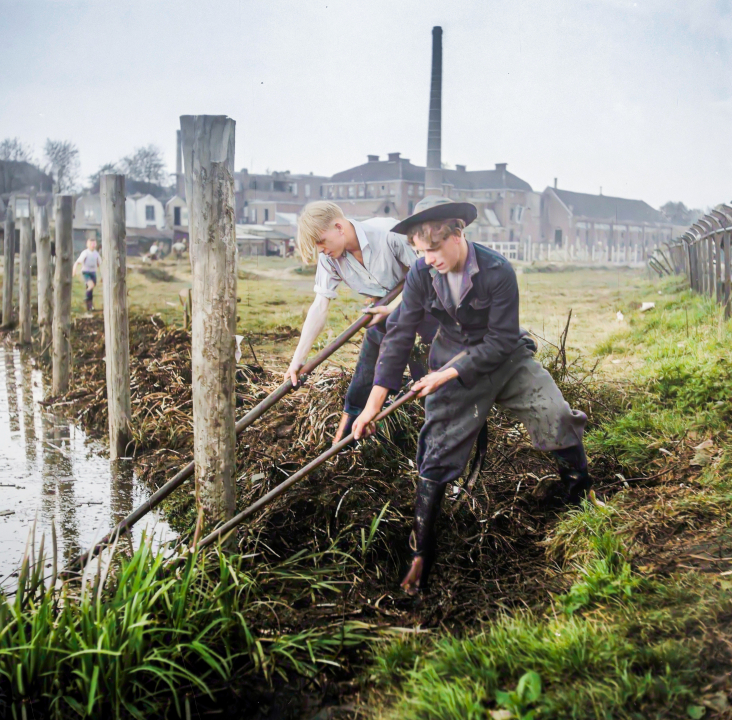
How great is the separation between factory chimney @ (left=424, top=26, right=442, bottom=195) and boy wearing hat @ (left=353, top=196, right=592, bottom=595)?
436 cm

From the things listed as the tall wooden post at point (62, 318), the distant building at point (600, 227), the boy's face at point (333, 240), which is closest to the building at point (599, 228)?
the distant building at point (600, 227)

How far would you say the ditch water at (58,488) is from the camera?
4.43 m

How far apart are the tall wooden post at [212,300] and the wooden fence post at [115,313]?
2.62 m

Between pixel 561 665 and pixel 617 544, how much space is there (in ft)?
3.19

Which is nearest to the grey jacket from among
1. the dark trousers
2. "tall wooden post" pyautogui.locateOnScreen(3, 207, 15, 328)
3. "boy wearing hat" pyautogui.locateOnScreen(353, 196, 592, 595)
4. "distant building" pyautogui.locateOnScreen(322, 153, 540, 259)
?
"boy wearing hat" pyautogui.locateOnScreen(353, 196, 592, 595)

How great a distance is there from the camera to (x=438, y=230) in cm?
349

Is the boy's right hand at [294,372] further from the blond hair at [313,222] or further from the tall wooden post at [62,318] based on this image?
the tall wooden post at [62,318]

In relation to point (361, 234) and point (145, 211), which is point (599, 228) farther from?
point (145, 211)

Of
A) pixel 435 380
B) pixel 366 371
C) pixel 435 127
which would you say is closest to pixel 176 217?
pixel 435 127

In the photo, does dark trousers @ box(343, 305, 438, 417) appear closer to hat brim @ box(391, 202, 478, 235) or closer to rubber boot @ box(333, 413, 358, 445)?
rubber boot @ box(333, 413, 358, 445)

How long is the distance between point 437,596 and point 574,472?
0.97m

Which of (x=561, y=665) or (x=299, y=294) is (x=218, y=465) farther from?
(x=299, y=294)

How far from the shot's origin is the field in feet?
8.73

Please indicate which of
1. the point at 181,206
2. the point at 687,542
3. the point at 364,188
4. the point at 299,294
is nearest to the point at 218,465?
the point at 687,542
